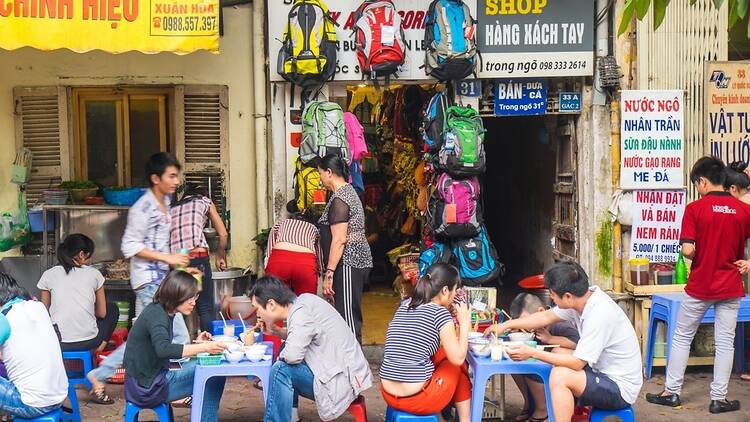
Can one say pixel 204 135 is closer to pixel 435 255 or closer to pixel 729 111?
pixel 435 255

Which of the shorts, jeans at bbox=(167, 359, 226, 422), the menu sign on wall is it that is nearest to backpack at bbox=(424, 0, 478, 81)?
the menu sign on wall

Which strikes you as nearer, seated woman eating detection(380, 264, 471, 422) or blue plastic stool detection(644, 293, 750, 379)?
seated woman eating detection(380, 264, 471, 422)

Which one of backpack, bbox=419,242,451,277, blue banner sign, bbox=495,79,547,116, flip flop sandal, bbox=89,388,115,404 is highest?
blue banner sign, bbox=495,79,547,116

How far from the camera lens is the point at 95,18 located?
755 centimetres

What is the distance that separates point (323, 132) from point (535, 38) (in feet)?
7.28

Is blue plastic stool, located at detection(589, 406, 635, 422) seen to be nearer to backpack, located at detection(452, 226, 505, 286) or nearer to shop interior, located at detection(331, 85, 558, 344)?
backpack, located at detection(452, 226, 505, 286)

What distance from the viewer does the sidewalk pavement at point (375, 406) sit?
23.2ft

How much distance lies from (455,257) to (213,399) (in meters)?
3.11

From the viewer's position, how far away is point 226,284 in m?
8.55

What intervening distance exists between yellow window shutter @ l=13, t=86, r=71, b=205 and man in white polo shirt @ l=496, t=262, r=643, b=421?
5.29 meters

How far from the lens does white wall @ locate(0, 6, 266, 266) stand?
881cm

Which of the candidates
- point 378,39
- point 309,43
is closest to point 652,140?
point 378,39

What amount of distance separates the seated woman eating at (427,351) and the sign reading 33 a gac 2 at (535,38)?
10.8ft

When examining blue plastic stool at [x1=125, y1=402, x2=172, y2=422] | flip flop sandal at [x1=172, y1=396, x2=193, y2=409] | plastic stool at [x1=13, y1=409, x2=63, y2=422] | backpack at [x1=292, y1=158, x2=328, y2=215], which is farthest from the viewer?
backpack at [x1=292, y1=158, x2=328, y2=215]
